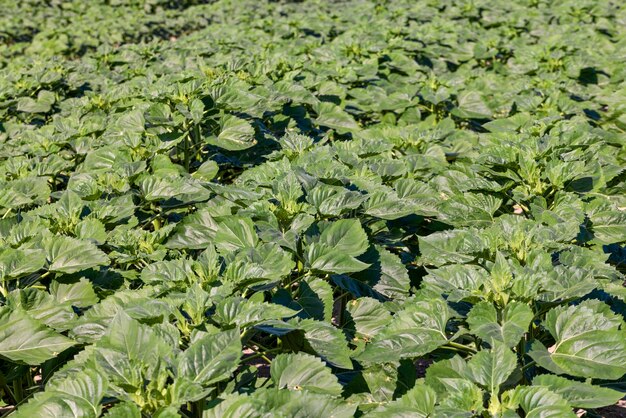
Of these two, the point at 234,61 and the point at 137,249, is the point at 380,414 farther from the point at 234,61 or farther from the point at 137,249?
the point at 234,61

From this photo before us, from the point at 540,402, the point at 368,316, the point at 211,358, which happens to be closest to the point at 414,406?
the point at 540,402

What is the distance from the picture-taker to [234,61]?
6.94m

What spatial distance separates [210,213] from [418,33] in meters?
7.31

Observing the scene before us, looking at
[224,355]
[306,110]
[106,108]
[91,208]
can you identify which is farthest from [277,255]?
[106,108]

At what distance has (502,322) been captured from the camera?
2545mm

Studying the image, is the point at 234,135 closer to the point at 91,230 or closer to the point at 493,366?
the point at 91,230

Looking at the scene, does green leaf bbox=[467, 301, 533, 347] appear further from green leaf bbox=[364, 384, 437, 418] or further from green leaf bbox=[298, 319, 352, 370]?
green leaf bbox=[298, 319, 352, 370]

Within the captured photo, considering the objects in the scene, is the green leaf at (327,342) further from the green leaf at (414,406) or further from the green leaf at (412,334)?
the green leaf at (414,406)

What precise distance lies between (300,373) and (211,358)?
1.38 feet

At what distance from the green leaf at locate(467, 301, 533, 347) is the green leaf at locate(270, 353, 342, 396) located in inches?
23.1

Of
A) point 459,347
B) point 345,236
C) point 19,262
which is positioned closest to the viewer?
point 459,347

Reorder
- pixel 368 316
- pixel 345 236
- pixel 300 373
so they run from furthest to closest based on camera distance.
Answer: pixel 368 316 < pixel 345 236 < pixel 300 373

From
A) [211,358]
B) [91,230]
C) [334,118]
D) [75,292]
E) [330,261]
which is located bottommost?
[334,118]

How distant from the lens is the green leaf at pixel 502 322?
242cm
